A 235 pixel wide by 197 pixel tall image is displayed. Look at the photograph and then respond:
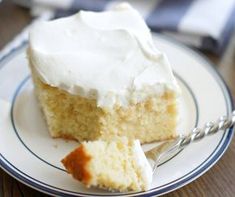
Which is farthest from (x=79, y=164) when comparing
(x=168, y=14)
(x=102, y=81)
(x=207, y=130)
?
(x=168, y=14)

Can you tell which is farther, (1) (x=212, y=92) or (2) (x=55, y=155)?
(1) (x=212, y=92)

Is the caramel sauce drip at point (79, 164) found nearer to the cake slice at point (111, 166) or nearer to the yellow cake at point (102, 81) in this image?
the cake slice at point (111, 166)

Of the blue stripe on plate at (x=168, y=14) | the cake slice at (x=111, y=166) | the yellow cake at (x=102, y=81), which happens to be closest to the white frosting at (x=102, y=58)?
the yellow cake at (x=102, y=81)

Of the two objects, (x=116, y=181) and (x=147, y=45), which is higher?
(x=147, y=45)

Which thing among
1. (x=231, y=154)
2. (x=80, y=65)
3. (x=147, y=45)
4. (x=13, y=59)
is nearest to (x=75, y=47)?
(x=80, y=65)

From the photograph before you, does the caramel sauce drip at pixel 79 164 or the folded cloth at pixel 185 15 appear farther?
the folded cloth at pixel 185 15

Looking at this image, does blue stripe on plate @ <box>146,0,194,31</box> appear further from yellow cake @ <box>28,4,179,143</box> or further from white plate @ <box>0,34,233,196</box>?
yellow cake @ <box>28,4,179,143</box>

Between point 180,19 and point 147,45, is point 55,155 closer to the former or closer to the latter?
point 147,45
